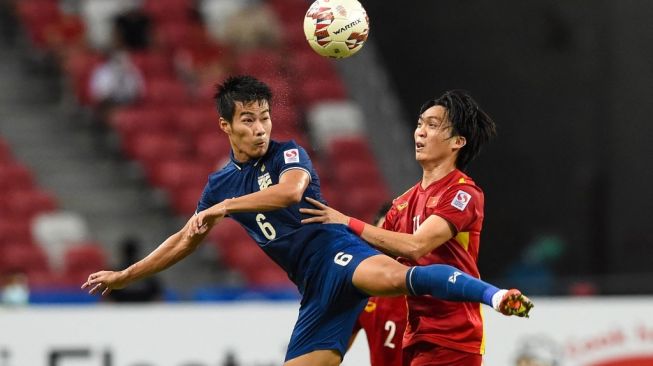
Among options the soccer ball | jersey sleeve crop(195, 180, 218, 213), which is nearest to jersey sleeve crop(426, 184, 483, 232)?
the soccer ball

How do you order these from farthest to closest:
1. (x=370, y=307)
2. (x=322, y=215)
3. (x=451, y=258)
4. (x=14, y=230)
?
(x=14, y=230) → (x=370, y=307) → (x=322, y=215) → (x=451, y=258)

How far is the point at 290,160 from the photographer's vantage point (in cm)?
654

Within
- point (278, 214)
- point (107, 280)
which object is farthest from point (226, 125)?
point (107, 280)

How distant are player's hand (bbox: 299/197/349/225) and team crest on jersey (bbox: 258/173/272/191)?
203 mm

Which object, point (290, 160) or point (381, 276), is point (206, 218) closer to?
point (290, 160)

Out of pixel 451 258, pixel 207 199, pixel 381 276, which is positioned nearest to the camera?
pixel 381 276

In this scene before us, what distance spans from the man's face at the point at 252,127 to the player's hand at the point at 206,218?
0.40 meters

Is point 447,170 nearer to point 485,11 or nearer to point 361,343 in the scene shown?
point 361,343

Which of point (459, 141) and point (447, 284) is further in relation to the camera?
point (459, 141)

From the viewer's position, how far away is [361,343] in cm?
956

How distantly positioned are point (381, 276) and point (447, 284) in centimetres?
41

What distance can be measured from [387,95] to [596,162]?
2680 millimetres

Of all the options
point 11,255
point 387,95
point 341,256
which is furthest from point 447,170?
point 387,95

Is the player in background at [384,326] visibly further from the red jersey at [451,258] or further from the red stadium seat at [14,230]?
the red stadium seat at [14,230]
